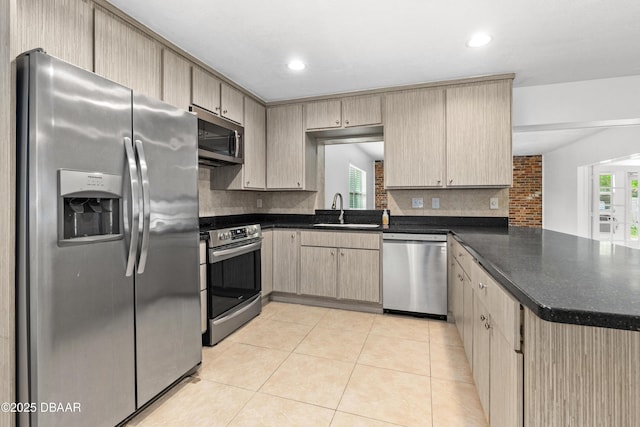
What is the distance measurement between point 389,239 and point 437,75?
1.66 meters

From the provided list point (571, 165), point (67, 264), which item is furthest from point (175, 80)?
point (571, 165)

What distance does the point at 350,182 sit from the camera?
4.20 metres

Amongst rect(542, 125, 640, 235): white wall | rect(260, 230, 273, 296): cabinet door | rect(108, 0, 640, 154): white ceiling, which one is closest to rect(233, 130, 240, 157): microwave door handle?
rect(108, 0, 640, 154): white ceiling

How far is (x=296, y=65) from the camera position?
283 centimetres

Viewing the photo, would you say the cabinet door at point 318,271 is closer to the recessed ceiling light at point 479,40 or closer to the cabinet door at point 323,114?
the cabinet door at point 323,114

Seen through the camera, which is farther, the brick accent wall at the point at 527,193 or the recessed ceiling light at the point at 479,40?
the brick accent wall at the point at 527,193

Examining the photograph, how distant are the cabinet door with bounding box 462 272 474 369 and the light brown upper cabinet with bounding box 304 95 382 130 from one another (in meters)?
1.99

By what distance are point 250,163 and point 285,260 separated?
117 centimetres

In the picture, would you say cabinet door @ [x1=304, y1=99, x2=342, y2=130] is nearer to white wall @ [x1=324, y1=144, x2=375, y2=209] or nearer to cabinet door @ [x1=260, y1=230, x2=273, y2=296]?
white wall @ [x1=324, y1=144, x2=375, y2=209]

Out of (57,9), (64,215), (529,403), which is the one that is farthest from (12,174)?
(529,403)

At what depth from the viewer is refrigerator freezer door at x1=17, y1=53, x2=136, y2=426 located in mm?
1223

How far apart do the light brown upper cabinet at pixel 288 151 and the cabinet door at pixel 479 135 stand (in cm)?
159

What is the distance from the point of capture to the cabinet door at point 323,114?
11.7ft

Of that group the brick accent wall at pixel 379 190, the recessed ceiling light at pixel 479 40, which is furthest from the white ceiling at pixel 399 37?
the brick accent wall at pixel 379 190
